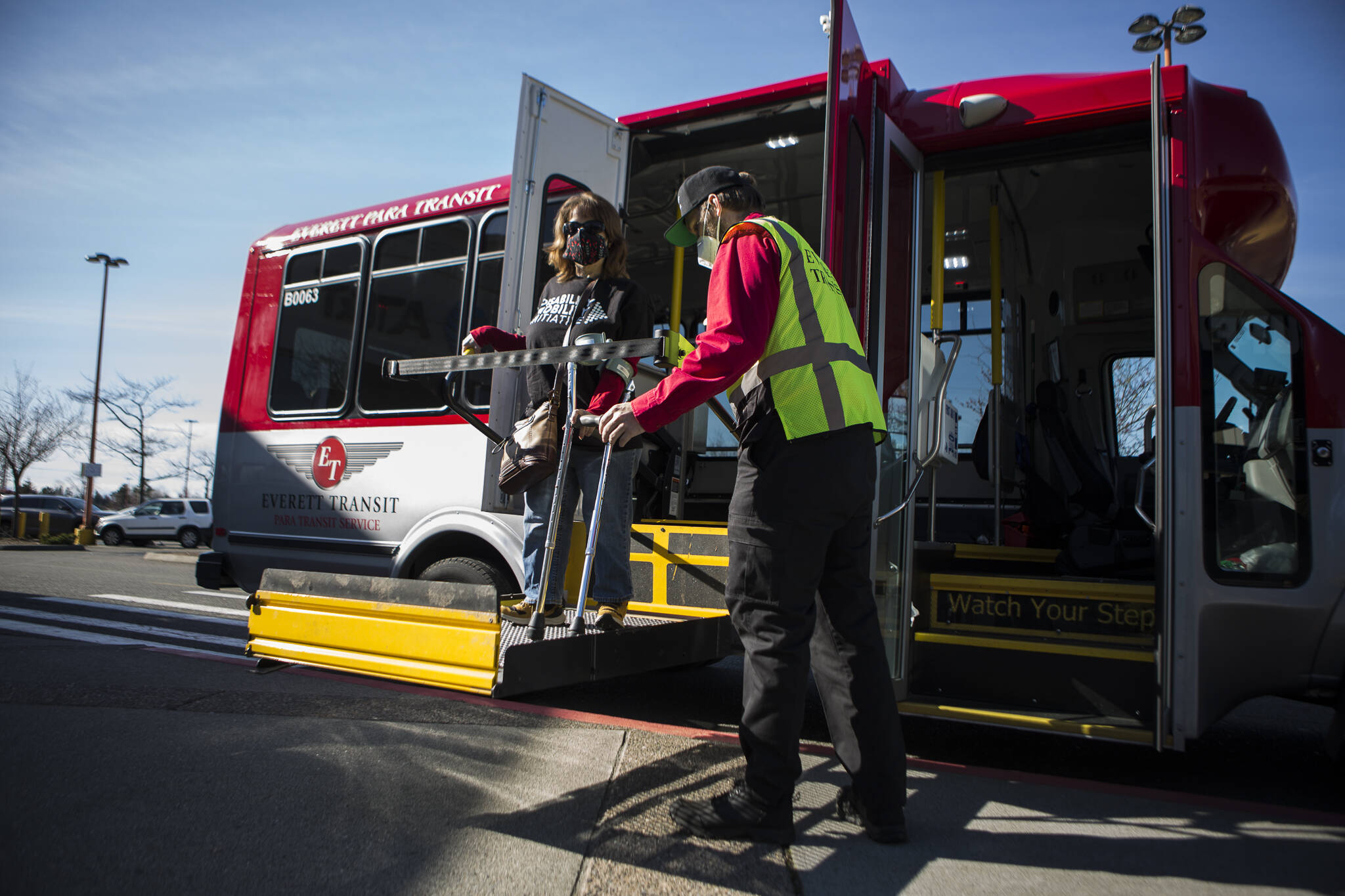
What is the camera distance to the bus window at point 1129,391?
5.40 meters

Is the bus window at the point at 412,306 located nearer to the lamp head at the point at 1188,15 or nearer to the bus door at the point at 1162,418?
the bus door at the point at 1162,418

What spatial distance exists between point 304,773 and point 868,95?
3.22 metres

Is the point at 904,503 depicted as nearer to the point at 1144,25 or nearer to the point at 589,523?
the point at 589,523

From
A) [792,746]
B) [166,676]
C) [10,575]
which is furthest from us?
[10,575]

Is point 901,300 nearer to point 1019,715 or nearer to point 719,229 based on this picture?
point 719,229

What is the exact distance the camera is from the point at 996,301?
5000 millimetres

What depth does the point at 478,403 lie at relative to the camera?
4535mm

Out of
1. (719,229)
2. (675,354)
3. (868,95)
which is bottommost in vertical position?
(675,354)

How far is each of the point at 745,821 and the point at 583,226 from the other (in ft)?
7.59

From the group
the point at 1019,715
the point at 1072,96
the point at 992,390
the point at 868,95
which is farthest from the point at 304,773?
the point at 992,390

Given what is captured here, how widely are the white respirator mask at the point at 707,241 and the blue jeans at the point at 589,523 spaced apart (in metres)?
1.06

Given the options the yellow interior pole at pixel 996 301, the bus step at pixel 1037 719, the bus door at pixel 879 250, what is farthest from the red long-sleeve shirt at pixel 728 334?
the yellow interior pole at pixel 996 301

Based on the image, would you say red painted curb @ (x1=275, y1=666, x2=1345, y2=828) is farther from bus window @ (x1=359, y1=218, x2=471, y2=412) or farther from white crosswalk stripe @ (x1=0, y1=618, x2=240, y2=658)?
white crosswalk stripe @ (x1=0, y1=618, x2=240, y2=658)

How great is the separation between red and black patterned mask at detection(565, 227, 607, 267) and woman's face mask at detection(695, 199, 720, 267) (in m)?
0.96
